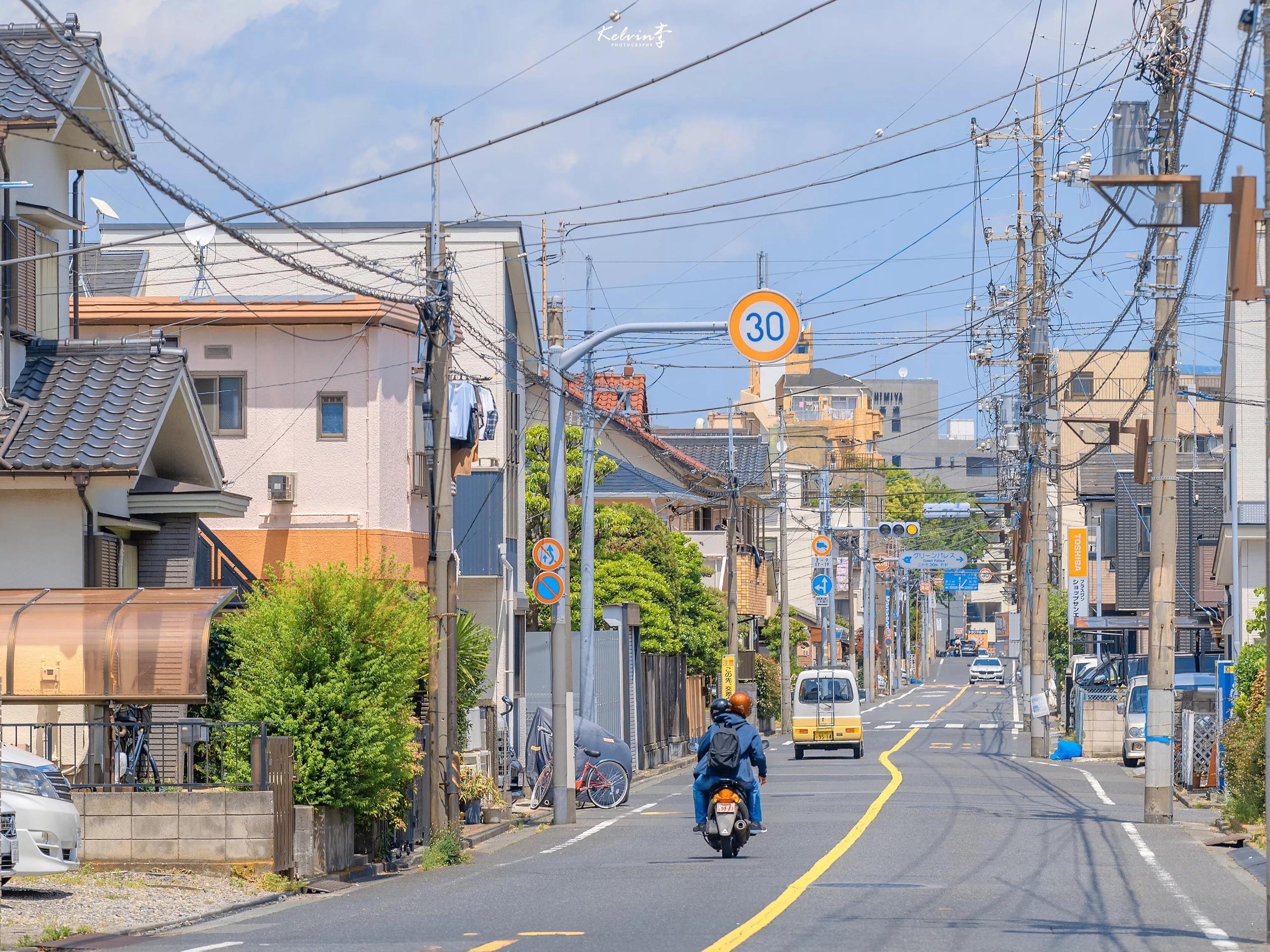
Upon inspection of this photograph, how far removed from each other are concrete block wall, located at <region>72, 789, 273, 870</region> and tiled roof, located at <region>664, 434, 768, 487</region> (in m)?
60.0

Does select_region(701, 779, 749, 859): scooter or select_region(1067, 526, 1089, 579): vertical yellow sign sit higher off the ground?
select_region(1067, 526, 1089, 579): vertical yellow sign

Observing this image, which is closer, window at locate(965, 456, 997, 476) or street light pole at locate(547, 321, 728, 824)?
street light pole at locate(547, 321, 728, 824)

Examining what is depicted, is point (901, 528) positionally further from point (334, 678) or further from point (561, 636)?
point (334, 678)

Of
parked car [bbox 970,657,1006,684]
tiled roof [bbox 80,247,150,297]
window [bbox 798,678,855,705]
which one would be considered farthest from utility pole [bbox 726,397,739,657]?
parked car [bbox 970,657,1006,684]

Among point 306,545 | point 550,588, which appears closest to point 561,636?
point 550,588

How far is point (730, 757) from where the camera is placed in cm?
1789

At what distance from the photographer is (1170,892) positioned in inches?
606

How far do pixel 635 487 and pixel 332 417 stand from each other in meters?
32.1

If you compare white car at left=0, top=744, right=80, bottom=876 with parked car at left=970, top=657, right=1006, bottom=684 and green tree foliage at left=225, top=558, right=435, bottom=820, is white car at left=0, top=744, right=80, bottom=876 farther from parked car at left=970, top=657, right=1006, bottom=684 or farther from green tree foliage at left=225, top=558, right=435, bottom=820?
parked car at left=970, top=657, right=1006, bottom=684

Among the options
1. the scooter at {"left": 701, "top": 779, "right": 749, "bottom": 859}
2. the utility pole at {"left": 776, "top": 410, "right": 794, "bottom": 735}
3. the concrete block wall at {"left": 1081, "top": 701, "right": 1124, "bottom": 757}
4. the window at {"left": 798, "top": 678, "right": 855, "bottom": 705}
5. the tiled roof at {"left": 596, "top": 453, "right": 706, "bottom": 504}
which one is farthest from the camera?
the tiled roof at {"left": 596, "top": 453, "right": 706, "bottom": 504}

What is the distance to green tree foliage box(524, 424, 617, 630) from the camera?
40.1 meters

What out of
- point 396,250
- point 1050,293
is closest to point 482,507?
point 396,250

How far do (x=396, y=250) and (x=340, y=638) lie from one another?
2032 centimetres

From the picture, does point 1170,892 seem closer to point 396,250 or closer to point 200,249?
point 200,249
